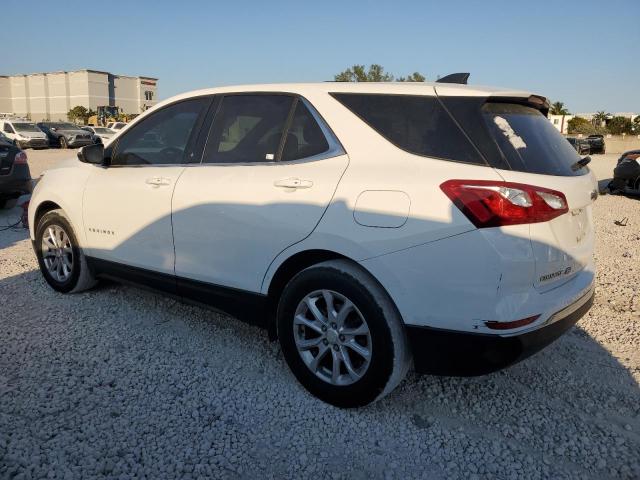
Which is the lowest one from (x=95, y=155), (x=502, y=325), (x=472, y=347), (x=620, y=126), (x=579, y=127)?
(x=472, y=347)

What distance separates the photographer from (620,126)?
65.2 meters

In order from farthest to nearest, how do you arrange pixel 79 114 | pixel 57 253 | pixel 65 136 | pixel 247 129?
pixel 79 114, pixel 65 136, pixel 57 253, pixel 247 129

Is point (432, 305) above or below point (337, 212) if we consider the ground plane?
below

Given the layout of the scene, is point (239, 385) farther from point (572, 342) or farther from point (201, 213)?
point (572, 342)

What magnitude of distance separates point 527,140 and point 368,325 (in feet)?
4.11

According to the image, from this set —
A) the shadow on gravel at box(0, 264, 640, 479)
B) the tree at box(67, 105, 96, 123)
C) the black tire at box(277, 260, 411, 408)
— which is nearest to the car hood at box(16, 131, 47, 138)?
the shadow on gravel at box(0, 264, 640, 479)

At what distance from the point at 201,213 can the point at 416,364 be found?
1.65m

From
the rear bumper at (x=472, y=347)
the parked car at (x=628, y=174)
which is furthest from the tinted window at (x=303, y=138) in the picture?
the parked car at (x=628, y=174)

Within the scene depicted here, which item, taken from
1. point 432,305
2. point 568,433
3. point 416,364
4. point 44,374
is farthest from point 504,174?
point 44,374

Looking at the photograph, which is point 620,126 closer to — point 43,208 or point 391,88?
point 391,88

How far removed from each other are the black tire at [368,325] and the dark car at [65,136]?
3242cm

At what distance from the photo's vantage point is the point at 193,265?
11.1 feet

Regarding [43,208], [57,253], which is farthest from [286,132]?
[43,208]

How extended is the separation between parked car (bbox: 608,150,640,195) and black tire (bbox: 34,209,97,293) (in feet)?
36.0
